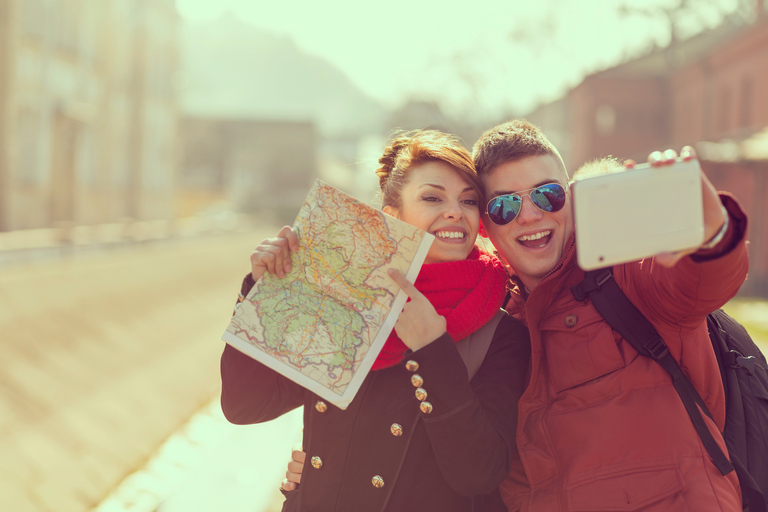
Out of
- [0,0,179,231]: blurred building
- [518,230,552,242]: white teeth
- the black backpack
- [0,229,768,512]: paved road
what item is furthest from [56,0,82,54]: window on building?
the black backpack

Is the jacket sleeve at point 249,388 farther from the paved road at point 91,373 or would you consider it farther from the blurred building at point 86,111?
the blurred building at point 86,111

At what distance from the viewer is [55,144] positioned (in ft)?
61.5

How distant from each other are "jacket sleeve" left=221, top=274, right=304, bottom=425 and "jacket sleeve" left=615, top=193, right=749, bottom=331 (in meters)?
1.35

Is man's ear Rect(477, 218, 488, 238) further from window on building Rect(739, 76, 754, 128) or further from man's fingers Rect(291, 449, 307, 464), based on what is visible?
window on building Rect(739, 76, 754, 128)

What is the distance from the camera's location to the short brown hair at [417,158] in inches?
111

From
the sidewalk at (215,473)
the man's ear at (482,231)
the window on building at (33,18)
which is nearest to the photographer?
the man's ear at (482,231)

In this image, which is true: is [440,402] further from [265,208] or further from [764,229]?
[265,208]

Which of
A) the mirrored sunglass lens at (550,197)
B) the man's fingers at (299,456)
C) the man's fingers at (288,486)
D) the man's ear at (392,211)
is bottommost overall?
the man's fingers at (288,486)

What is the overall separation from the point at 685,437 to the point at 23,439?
613 centimetres

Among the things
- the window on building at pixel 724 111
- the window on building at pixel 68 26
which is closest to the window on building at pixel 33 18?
the window on building at pixel 68 26

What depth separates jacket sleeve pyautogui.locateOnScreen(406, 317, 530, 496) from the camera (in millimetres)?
2316

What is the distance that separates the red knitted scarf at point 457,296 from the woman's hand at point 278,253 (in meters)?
0.46

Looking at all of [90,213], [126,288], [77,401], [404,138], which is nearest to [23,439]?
[77,401]

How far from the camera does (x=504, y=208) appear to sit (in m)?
2.82
